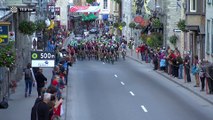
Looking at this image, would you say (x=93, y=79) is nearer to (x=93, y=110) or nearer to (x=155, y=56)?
(x=155, y=56)

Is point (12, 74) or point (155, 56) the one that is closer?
point (12, 74)

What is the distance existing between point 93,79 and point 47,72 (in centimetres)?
529

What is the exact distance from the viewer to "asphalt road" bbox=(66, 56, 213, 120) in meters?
26.8

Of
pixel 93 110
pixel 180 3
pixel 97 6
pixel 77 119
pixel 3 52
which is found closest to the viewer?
pixel 3 52

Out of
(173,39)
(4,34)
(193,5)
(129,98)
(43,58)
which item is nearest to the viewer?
(4,34)

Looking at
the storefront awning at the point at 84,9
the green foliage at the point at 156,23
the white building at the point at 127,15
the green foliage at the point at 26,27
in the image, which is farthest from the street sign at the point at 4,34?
the storefront awning at the point at 84,9

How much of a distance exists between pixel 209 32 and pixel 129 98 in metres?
13.3

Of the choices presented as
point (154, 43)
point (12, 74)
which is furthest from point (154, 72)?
point (12, 74)

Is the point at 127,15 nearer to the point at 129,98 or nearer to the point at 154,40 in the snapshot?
the point at 154,40

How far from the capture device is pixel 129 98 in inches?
1271

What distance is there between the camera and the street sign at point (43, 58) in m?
A: 27.2

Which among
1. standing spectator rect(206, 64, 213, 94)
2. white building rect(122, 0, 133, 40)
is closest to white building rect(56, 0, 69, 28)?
white building rect(122, 0, 133, 40)

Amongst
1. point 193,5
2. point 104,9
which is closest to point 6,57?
point 193,5

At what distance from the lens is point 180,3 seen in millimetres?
56406
